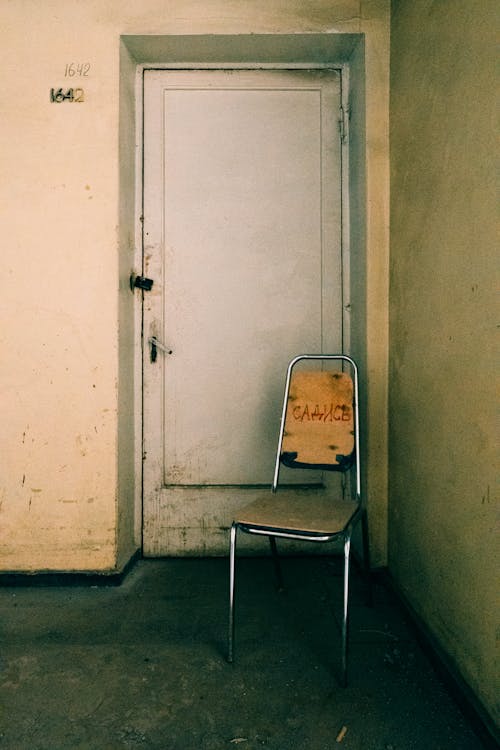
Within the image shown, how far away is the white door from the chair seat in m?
0.67

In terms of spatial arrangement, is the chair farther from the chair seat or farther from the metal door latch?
the metal door latch

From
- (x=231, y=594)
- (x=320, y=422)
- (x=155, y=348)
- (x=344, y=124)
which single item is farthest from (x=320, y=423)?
(x=344, y=124)

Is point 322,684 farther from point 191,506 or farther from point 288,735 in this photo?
point 191,506

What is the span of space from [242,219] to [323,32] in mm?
892

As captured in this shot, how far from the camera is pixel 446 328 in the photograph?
68.9 inches

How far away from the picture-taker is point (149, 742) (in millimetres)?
1427

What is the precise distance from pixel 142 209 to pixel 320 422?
1.40 metres

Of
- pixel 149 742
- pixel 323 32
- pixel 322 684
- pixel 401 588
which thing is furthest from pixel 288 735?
pixel 323 32

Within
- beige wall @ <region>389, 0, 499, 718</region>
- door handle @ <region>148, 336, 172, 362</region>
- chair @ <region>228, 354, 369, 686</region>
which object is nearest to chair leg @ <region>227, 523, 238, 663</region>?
chair @ <region>228, 354, 369, 686</region>

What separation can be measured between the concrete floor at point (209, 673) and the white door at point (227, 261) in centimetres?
51

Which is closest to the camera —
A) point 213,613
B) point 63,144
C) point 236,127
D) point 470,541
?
point 470,541

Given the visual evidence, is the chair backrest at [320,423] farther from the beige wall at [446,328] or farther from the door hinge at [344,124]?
the door hinge at [344,124]

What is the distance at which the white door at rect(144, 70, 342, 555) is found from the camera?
8.80ft

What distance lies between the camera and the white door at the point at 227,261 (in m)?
2.68
